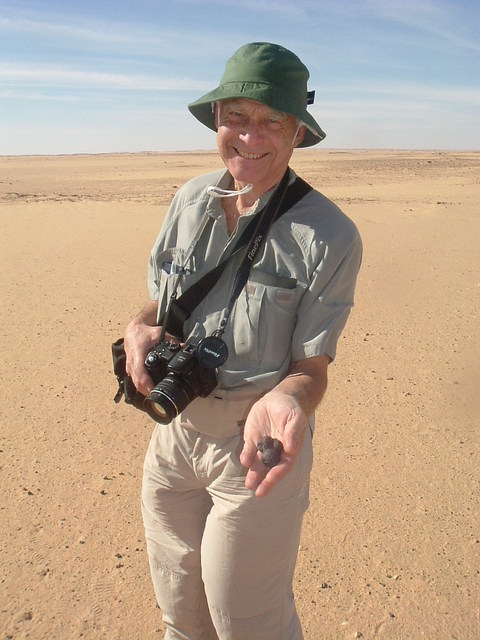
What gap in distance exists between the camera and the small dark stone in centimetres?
173

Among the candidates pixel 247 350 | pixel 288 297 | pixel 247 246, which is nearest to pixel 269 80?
pixel 247 246

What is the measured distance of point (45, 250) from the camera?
10.2 meters

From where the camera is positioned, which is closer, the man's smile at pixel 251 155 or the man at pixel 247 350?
the man at pixel 247 350

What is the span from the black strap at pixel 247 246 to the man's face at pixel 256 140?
0.22ft

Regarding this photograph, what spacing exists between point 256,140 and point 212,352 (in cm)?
70

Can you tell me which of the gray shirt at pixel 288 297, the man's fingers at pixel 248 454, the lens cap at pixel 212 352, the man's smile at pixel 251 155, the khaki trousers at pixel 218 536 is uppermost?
the man's smile at pixel 251 155

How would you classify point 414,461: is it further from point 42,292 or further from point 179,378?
point 42,292

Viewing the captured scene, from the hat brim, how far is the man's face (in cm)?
5

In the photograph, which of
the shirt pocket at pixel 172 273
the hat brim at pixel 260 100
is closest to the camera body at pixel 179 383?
the shirt pocket at pixel 172 273

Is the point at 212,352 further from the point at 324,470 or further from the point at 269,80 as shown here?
the point at 324,470

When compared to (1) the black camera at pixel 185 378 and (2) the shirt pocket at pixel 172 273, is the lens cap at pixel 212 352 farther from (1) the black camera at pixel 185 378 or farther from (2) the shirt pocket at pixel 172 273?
(2) the shirt pocket at pixel 172 273

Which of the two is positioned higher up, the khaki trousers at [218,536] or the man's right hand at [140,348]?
the man's right hand at [140,348]

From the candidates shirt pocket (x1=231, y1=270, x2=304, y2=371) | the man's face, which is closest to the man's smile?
the man's face

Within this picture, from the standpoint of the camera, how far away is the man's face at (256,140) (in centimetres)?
210
